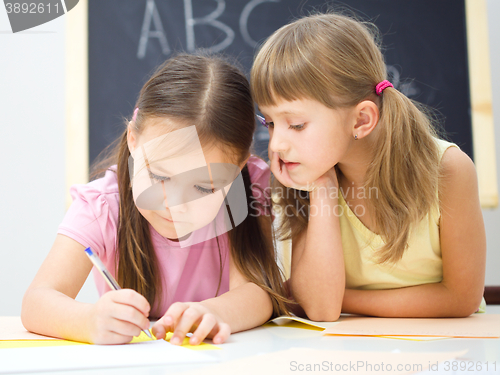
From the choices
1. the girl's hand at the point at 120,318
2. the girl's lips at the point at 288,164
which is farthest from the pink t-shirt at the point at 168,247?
the girl's hand at the point at 120,318

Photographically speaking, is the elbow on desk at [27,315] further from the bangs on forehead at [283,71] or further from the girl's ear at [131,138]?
the bangs on forehead at [283,71]

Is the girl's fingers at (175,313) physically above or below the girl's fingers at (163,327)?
above

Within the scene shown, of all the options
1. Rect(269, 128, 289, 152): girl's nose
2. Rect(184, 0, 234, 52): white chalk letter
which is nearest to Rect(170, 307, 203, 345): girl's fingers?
Rect(269, 128, 289, 152): girl's nose

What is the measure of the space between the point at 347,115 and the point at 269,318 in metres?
0.33

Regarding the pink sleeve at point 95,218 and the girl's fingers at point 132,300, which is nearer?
the girl's fingers at point 132,300

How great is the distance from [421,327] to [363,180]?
27 cm

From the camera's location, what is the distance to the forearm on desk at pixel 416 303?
70 centimetres

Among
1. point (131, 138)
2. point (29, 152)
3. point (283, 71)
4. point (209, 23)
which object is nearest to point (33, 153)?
point (29, 152)

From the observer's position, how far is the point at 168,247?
77 centimetres

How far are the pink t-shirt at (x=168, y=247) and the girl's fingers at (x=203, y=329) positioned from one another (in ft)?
0.85

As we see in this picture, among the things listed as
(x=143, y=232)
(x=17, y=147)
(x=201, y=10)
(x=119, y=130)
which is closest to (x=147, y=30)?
(x=201, y=10)

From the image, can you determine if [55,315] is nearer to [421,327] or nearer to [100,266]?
[100,266]

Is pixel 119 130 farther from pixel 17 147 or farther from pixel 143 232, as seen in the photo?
pixel 143 232

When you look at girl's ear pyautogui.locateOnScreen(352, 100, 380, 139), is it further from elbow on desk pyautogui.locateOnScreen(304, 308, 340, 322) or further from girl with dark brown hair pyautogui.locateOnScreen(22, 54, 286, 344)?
elbow on desk pyautogui.locateOnScreen(304, 308, 340, 322)
